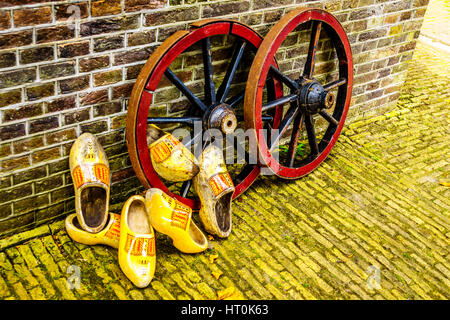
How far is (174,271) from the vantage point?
2.61 metres

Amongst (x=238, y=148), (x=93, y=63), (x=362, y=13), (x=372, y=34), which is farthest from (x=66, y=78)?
(x=372, y=34)

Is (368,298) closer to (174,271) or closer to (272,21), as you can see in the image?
(174,271)

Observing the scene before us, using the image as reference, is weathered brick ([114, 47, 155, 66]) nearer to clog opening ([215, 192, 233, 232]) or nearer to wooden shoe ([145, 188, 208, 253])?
wooden shoe ([145, 188, 208, 253])

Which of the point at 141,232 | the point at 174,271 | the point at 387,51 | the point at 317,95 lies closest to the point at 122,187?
the point at 141,232

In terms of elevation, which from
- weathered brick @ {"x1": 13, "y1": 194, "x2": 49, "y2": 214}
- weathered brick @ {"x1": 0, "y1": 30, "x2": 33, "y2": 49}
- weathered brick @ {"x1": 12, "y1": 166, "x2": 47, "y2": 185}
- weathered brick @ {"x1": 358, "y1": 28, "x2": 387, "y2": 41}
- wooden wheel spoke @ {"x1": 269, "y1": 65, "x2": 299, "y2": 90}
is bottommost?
weathered brick @ {"x1": 13, "y1": 194, "x2": 49, "y2": 214}

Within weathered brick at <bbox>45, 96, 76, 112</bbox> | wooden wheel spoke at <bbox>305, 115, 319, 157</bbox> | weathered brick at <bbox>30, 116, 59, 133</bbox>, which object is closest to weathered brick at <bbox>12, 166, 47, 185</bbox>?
weathered brick at <bbox>30, 116, 59, 133</bbox>

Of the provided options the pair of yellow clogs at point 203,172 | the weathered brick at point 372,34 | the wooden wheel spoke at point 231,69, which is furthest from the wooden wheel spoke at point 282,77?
the weathered brick at point 372,34

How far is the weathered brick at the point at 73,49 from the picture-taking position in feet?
7.84

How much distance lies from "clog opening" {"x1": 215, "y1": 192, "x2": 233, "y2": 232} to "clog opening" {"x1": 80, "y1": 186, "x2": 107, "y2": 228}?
649 millimetres

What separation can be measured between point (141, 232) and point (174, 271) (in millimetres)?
273

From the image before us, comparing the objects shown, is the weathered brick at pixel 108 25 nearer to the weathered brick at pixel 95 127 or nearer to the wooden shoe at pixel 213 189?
the weathered brick at pixel 95 127

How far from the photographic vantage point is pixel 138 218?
2.71m

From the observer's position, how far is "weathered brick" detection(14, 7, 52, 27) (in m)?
2.20

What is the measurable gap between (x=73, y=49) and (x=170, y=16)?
0.57 meters
